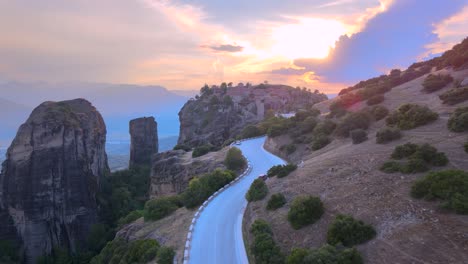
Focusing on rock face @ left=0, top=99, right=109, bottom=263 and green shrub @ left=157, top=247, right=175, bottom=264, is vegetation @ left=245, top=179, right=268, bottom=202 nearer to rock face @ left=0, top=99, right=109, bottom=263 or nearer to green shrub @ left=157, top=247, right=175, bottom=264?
green shrub @ left=157, top=247, right=175, bottom=264

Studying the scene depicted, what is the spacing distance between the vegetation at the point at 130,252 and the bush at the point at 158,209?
2973 millimetres

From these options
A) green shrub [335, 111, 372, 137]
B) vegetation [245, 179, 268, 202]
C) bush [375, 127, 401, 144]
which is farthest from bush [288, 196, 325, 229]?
green shrub [335, 111, 372, 137]

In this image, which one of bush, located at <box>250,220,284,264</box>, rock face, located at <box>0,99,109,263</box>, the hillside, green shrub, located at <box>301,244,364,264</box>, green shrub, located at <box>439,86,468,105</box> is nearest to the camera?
the hillside

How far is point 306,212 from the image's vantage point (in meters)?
16.9

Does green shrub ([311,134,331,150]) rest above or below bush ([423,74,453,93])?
below

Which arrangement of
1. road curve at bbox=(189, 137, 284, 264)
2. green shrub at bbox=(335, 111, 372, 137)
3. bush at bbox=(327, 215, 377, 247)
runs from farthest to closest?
green shrub at bbox=(335, 111, 372, 137) < road curve at bbox=(189, 137, 284, 264) < bush at bbox=(327, 215, 377, 247)

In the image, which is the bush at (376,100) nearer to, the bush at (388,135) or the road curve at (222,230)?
the road curve at (222,230)

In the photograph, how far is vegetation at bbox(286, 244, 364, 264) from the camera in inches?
497

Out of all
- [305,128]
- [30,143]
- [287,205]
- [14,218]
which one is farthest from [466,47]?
[14,218]

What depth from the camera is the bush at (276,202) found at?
2016cm

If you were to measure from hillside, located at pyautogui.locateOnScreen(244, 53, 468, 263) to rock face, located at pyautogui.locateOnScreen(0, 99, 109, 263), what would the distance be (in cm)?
3559

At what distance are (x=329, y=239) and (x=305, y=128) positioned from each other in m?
28.2

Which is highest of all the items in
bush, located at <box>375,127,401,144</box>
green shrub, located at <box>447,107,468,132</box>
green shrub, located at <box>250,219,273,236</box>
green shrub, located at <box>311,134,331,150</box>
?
green shrub, located at <box>447,107,468,132</box>

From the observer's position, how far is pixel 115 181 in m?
65.8
